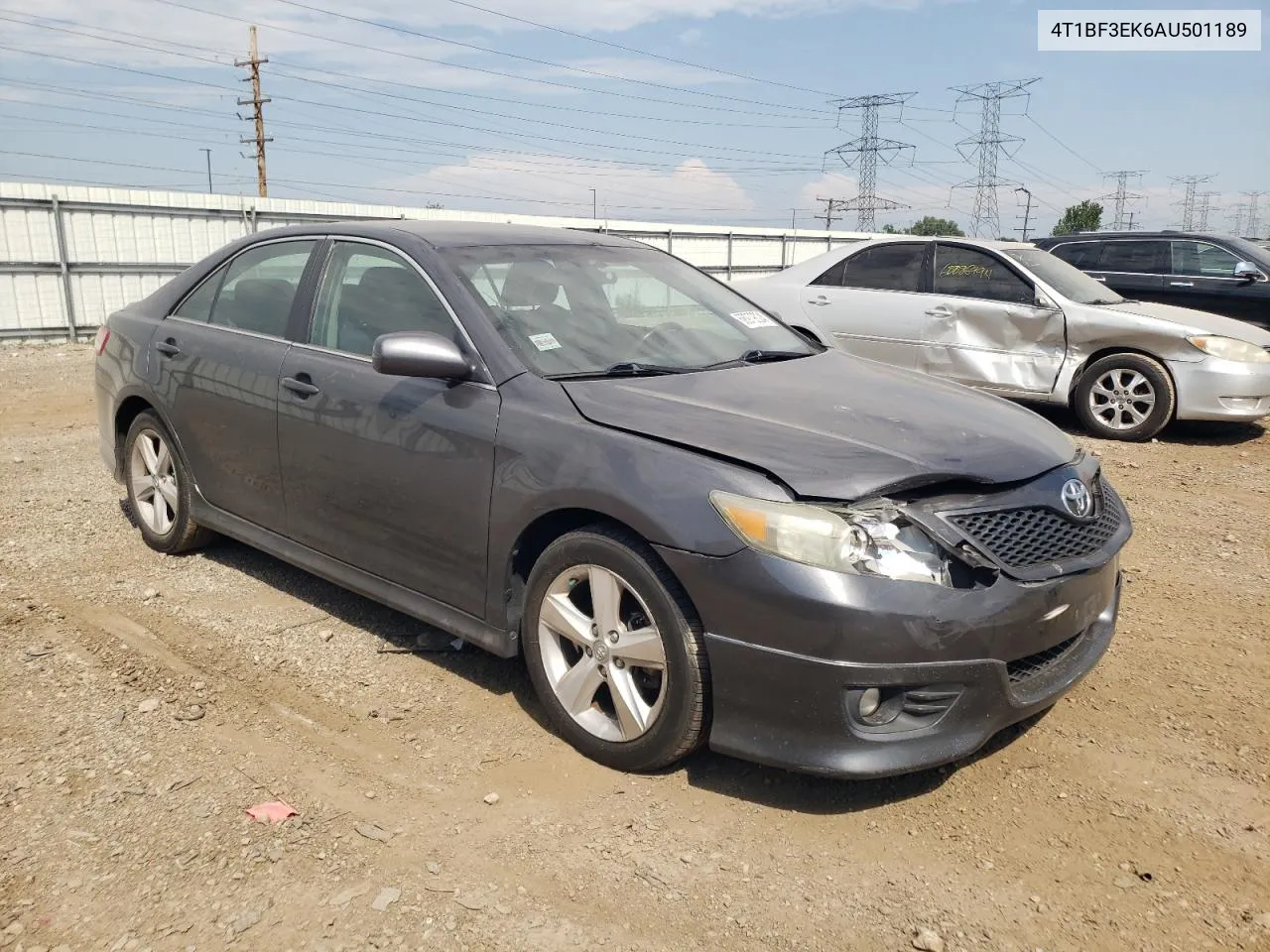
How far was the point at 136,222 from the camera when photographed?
16.1 m

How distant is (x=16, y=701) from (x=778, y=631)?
2690 mm

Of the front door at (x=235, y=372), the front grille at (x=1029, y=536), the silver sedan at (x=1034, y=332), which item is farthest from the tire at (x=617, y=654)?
the silver sedan at (x=1034, y=332)

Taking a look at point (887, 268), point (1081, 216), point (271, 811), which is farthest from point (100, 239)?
point (1081, 216)

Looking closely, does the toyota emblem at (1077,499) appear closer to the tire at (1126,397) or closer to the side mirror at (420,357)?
the side mirror at (420,357)

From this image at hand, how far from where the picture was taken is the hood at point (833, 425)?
9.46ft

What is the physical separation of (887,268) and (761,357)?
5634 mm

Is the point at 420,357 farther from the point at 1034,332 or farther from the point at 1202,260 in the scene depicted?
the point at 1202,260

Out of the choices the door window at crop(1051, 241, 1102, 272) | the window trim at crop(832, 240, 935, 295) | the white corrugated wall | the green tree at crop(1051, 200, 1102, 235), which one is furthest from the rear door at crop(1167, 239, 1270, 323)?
the green tree at crop(1051, 200, 1102, 235)

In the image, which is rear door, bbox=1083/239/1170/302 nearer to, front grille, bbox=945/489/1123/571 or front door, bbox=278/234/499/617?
front grille, bbox=945/489/1123/571

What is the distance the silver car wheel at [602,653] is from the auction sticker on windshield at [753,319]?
5.48ft

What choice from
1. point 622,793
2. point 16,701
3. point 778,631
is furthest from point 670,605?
point 16,701

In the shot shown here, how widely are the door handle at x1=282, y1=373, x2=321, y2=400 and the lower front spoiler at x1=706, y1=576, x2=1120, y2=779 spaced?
2.00 meters

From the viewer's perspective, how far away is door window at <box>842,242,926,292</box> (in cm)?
909

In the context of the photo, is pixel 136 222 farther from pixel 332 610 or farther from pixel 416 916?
pixel 416 916
